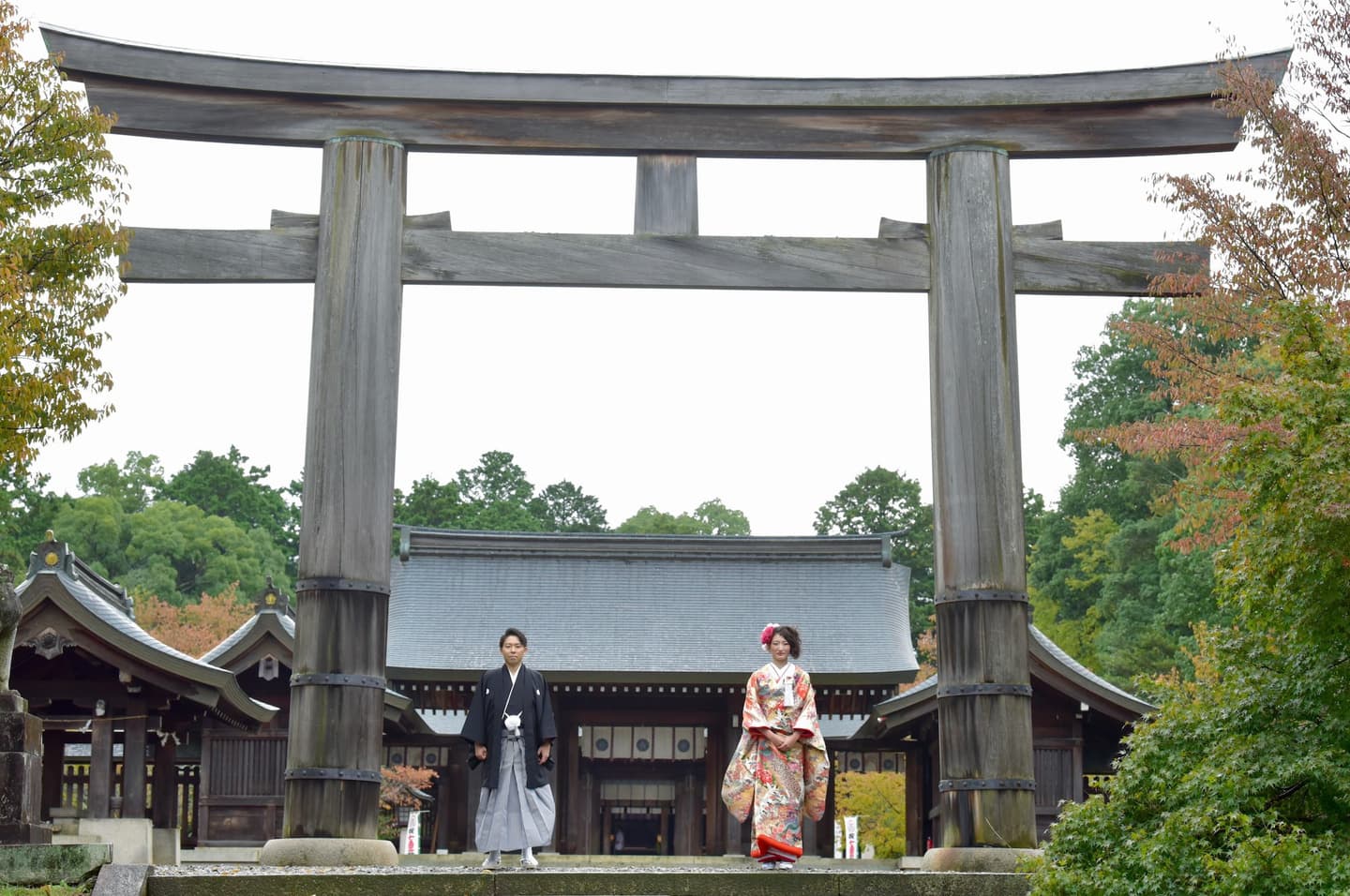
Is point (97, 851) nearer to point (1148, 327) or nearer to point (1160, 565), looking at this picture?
point (1148, 327)

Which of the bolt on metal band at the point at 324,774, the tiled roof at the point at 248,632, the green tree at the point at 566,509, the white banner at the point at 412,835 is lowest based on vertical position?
the white banner at the point at 412,835

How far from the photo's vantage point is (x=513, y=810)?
9031 mm

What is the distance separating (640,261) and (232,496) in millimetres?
59251

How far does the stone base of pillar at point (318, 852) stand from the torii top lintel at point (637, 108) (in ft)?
14.6

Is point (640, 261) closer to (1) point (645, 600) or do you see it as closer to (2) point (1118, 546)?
(1) point (645, 600)

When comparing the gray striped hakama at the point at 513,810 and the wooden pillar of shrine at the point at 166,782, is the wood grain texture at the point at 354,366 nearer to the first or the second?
the gray striped hakama at the point at 513,810

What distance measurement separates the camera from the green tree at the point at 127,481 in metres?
62.0

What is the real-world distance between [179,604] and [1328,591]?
51.3 meters

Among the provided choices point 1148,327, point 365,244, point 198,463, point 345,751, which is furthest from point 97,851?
point 198,463

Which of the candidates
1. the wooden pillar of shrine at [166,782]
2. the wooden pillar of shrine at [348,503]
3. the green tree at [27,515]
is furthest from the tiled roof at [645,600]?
the green tree at [27,515]

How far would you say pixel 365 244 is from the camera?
977cm

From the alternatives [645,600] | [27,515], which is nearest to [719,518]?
[27,515]

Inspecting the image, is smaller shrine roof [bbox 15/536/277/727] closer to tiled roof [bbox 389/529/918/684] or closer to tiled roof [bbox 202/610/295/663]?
tiled roof [bbox 202/610/295/663]

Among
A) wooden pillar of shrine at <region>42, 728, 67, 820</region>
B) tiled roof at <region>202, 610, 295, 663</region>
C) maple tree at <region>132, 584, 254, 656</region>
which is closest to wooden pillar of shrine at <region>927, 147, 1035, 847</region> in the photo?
wooden pillar of shrine at <region>42, 728, 67, 820</region>
